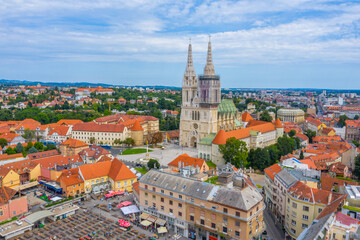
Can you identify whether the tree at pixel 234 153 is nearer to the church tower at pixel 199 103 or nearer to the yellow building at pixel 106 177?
the church tower at pixel 199 103

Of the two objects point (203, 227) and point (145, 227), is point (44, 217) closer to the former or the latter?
point (145, 227)

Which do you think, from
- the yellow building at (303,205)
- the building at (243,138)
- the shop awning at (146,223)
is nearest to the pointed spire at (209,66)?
the building at (243,138)

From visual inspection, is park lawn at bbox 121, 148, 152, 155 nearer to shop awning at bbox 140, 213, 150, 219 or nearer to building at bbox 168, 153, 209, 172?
building at bbox 168, 153, 209, 172

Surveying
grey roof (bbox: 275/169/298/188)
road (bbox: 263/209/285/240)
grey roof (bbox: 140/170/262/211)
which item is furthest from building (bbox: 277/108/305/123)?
grey roof (bbox: 140/170/262/211)

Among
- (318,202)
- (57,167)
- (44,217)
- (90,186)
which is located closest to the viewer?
(318,202)

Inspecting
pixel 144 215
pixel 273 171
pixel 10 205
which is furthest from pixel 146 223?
pixel 273 171

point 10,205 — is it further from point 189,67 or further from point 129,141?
point 189,67

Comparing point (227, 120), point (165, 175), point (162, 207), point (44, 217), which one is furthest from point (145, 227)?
point (227, 120)
